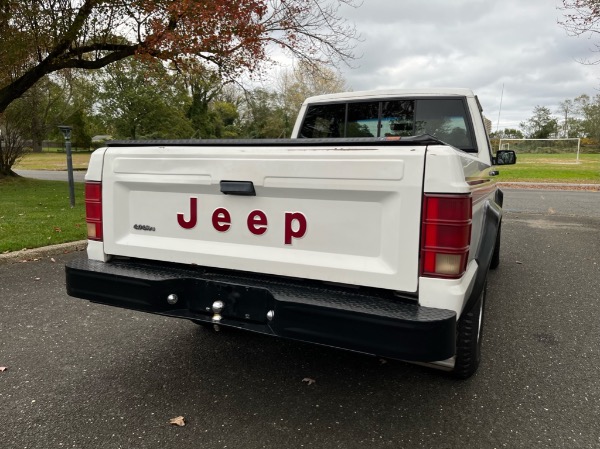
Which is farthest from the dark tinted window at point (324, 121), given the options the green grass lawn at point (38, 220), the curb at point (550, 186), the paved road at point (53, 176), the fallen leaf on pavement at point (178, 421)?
the paved road at point (53, 176)

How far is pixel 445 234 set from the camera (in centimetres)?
204

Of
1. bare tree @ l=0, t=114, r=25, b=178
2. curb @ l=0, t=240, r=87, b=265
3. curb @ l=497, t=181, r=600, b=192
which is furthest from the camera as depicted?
curb @ l=497, t=181, r=600, b=192

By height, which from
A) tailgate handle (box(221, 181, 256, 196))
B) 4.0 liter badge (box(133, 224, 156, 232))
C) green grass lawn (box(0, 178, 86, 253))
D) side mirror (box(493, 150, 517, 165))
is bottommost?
green grass lawn (box(0, 178, 86, 253))

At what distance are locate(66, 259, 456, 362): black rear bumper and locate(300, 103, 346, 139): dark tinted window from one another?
2.56m

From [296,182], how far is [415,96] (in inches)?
95.9

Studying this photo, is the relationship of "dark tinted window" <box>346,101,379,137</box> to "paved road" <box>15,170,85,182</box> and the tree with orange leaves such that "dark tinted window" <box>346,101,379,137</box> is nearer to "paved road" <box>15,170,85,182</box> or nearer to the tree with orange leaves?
the tree with orange leaves

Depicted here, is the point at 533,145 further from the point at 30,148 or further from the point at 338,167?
the point at 338,167

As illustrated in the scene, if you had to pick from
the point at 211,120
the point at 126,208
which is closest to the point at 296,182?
the point at 126,208

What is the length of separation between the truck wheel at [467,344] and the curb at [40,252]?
5.27 meters

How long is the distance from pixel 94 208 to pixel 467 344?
8.05 feet

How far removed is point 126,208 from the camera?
112 inches

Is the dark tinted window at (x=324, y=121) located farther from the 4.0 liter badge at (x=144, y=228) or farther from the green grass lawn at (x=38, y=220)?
the green grass lawn at (x=38, y=220)

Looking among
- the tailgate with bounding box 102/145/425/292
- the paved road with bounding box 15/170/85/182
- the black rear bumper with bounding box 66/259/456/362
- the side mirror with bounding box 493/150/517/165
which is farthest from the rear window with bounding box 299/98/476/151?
the paved road with bounding box 15/170/85/182

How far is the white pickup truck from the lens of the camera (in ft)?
6.73
